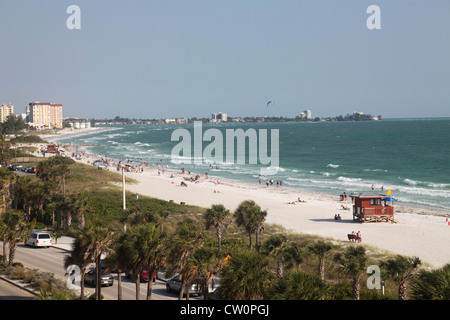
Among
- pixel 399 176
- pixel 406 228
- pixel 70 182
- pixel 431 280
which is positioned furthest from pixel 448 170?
pixel 431 280

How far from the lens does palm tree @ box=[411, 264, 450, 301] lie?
11.4m

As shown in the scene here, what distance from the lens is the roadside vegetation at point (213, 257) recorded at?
12.7 m

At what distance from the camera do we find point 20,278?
2038cm

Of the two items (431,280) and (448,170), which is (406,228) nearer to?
(431,280)

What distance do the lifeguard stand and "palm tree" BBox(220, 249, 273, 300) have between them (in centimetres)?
2736

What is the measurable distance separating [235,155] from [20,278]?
94.8 metres

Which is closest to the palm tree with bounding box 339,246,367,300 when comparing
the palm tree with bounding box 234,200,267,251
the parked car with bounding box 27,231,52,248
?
the palm tree with bounding box 234,200,267,251

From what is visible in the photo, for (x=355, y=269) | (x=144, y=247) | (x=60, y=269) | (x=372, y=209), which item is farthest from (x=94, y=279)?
(x=372, y=209)

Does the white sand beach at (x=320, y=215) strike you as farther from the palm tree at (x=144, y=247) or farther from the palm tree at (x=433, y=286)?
the palm tree at (x=144, y=247)

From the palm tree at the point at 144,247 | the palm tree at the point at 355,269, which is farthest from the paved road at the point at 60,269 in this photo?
the palm tree at the point at 355,269

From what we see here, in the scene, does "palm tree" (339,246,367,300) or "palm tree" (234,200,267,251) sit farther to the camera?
"palm tree" (234,200,267,251)

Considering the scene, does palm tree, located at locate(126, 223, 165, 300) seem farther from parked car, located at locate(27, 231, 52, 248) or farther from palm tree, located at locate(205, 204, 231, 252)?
parked car, located at locate(27, 231, 52, 248)

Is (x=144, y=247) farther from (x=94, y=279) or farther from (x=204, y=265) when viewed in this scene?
(x=94, y=279)

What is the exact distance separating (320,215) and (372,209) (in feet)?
18.5
